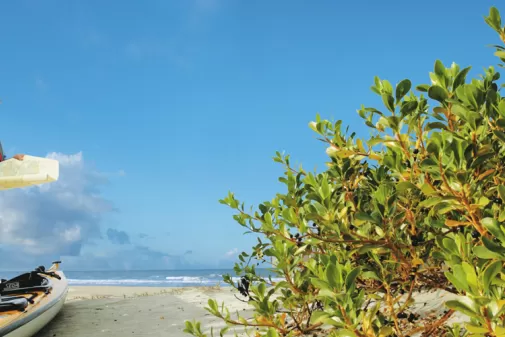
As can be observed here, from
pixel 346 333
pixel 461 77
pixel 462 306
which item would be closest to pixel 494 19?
pixel 461 77

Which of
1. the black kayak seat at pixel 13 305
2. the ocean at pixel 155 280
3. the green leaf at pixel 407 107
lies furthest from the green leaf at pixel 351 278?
the ocean at pixel 155 280

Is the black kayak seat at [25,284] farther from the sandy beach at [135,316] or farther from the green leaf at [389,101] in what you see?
the green leaf at [389,101]

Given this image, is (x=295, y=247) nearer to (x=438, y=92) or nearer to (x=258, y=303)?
(x=258, y=303)

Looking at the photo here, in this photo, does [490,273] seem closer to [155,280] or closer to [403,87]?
[403,87]

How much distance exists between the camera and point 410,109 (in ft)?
6.75

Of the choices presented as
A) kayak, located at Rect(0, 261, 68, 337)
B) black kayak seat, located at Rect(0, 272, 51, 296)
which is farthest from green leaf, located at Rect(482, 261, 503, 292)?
black kayak seat, located at Rect(0, 272, 51, 296)

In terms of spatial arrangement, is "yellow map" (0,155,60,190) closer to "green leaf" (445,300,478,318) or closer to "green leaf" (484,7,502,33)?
"green leaf" (484,7,502,33)

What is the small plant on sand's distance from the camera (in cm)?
160

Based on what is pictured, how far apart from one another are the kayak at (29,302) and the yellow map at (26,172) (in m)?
2.66

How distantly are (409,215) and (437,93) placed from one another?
0.71 m

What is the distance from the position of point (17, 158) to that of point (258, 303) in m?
9.59

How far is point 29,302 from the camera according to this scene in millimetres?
8695

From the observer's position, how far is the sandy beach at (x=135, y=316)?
29.3ft

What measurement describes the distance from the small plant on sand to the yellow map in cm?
841
